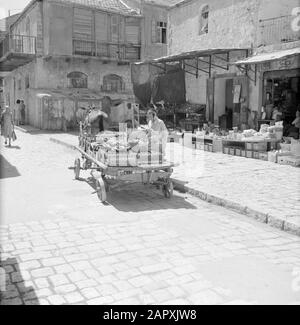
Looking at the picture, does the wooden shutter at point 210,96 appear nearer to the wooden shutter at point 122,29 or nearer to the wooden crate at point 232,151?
the wooden crate at point 232,151

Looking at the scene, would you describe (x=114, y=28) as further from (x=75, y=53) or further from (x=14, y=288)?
(x=14, y=288)

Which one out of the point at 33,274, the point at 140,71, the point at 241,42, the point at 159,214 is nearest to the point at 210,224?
the point at 159,214

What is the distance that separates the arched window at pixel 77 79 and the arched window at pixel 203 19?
32.4 feet

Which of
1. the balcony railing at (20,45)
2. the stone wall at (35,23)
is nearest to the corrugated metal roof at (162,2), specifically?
the stone wall at (35,23)

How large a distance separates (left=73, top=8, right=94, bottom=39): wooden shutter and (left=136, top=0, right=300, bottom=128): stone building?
6.84 metres

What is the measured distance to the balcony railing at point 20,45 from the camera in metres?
25.4

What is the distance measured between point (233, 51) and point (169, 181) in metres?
10.1

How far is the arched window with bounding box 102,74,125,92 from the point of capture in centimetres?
2759

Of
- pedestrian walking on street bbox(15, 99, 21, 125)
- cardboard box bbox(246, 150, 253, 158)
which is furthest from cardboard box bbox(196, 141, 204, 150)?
pedestrian walking on street bbox(15, 99, 21, 125)

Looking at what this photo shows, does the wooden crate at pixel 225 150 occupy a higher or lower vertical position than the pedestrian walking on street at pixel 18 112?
lower

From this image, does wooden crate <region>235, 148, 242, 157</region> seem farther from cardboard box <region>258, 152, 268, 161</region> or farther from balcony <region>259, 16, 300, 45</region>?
balcony <region>259, 16, 300, 45</region>

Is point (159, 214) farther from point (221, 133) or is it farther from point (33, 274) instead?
point (221, 133)

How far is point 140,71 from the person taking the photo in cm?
2095

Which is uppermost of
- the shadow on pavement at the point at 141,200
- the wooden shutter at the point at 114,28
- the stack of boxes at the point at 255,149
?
the wooden shutter at the point at 114,28
